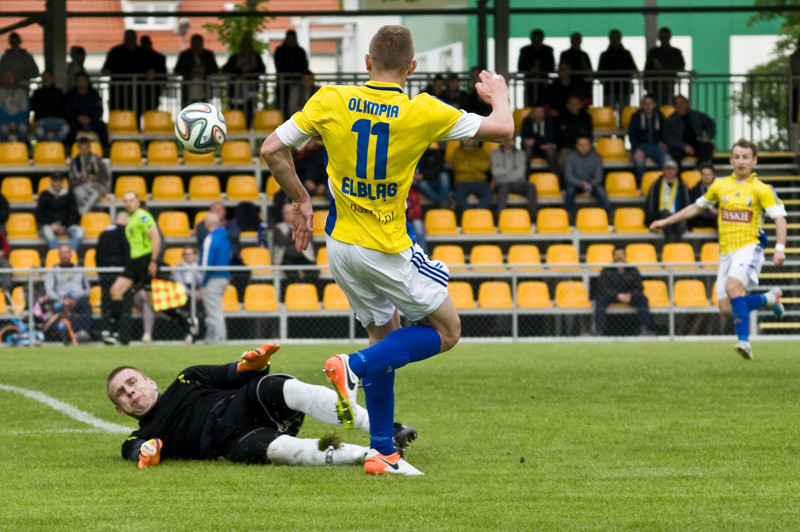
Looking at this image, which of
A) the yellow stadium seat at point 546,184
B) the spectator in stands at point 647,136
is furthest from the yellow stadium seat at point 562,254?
the spectator in stands at point 647,136

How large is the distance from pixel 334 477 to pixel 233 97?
1814 centimetres

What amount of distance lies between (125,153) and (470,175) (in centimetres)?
608

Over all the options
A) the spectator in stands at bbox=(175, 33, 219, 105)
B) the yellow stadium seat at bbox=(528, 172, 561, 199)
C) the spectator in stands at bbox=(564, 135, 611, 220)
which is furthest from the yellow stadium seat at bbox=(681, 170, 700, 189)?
the spectator in stands at bbox=(175, 33, 219, 105)

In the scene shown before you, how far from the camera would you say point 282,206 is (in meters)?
19.6

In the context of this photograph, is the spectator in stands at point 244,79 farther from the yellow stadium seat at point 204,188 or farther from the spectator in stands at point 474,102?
the spectator in stands at point 474,102

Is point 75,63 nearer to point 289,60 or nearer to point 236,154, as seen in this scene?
point 236,154

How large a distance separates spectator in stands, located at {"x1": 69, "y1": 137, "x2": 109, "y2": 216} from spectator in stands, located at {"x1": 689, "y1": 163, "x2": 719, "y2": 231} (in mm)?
9541

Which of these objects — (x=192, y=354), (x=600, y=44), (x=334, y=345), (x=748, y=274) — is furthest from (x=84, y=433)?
(x=600, y=44)

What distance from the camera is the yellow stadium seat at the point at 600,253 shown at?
1911 centimetres

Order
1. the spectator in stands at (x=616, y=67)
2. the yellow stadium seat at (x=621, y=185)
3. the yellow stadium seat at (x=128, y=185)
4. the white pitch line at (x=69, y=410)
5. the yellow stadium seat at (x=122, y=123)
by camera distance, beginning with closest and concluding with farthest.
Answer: the white pitch line at (x=69, y=410) < the yellow stadium seat at (x=128, y=185) < the yellow stadium seat at (x=621, y=185) < the yellow stadium seat at (x=122, y=123) < the spectator in stands at (x=616, y=67)

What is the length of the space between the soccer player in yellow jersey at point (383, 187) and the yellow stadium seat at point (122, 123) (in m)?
17.5

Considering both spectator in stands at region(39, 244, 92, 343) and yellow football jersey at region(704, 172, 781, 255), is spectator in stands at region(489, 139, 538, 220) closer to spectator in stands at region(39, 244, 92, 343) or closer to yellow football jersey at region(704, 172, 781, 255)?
spectator in stands at region(39, 244, 92, 343)

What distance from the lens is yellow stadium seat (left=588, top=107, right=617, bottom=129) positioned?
2320cm

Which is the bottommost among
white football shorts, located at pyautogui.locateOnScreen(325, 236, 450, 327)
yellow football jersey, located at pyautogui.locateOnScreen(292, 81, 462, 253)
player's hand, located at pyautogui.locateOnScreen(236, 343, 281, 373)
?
player's hand, located at pyautogui.locateOnScreen(236, 343, 281, 373)
